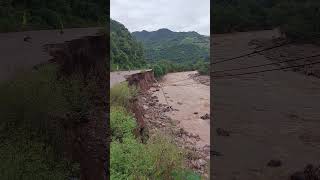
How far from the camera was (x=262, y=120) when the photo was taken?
6.61 meters

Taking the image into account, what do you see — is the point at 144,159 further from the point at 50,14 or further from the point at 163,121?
the point at 50,14

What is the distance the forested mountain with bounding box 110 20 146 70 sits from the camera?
763cm

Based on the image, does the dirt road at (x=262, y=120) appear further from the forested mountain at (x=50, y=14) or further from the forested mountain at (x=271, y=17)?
the forested mountain at (x=50, y=14)

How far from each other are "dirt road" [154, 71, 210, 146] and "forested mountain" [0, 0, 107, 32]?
14.7ft

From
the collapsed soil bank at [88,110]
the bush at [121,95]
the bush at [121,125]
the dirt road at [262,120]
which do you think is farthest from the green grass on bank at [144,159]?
the bush at [121,95]

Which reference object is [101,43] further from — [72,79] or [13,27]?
[13,27]

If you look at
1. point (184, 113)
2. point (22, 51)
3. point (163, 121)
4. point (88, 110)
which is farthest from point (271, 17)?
point (88, 110)

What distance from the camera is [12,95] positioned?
466 cm

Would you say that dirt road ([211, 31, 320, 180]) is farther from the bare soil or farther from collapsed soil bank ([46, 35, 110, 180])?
the bare soil

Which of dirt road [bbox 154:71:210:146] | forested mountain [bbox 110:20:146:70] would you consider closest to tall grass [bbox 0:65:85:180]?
dirt road [bbox 154:71:210:146]

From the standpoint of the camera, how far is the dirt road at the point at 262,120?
5.12 meters

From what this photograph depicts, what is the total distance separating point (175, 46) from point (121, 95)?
1.67m

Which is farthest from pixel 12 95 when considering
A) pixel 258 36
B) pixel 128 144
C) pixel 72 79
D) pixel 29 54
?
pixel 258 36

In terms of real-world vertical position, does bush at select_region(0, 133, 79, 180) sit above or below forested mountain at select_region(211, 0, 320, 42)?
below
